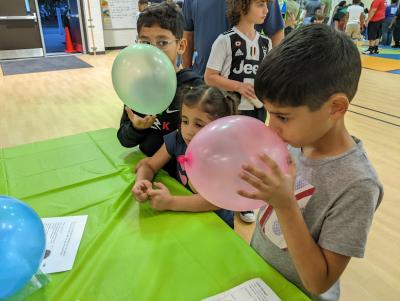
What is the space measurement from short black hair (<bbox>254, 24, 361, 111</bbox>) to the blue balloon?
22.2 inches

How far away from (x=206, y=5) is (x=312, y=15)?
22.8ft

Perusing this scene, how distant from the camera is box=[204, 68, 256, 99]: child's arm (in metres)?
1.55

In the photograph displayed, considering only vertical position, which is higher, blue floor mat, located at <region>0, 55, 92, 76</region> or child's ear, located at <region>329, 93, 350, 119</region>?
child's ear, located at <region>329, 93, 350, 119</region>

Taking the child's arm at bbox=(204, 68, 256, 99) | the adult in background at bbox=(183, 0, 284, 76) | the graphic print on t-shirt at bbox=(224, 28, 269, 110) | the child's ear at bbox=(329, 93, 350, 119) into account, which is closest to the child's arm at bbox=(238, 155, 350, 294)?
the child's ear at bbox=(329, 93, 350, 119)

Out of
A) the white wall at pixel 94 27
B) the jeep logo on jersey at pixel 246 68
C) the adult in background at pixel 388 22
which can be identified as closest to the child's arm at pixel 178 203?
the jeep logo on jersey at pixel 246 68

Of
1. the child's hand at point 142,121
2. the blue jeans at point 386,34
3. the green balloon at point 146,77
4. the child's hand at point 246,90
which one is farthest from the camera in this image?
the blue jeans at point 386,34

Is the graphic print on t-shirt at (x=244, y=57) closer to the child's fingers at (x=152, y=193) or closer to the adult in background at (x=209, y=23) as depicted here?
the adult in background at (x=209, y=23)

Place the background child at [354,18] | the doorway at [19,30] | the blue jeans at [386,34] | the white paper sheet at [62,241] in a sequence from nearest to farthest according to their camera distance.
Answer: the white paper sheet at [62,241], the doorway at [19,30], the background child at [354,18], the blue jeans at [386,34]

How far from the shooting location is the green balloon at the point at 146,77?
3.49 feet

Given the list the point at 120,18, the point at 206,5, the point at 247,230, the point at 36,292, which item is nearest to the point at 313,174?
the point at 36,292

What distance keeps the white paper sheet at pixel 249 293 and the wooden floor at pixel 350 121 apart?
32.3 inches

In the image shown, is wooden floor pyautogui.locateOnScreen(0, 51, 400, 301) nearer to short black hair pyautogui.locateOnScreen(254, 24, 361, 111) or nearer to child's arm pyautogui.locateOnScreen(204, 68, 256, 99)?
child's arm pyautogui.locateOnScreen(204, 68, 256, 99)

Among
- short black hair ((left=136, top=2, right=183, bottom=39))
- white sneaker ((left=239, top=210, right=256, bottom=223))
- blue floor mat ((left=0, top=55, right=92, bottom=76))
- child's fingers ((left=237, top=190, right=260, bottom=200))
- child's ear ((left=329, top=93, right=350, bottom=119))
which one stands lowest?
white sneaker ((left=239, top=210, right=256, bottom=223))

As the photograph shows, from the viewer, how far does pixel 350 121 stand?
10.6 feet
